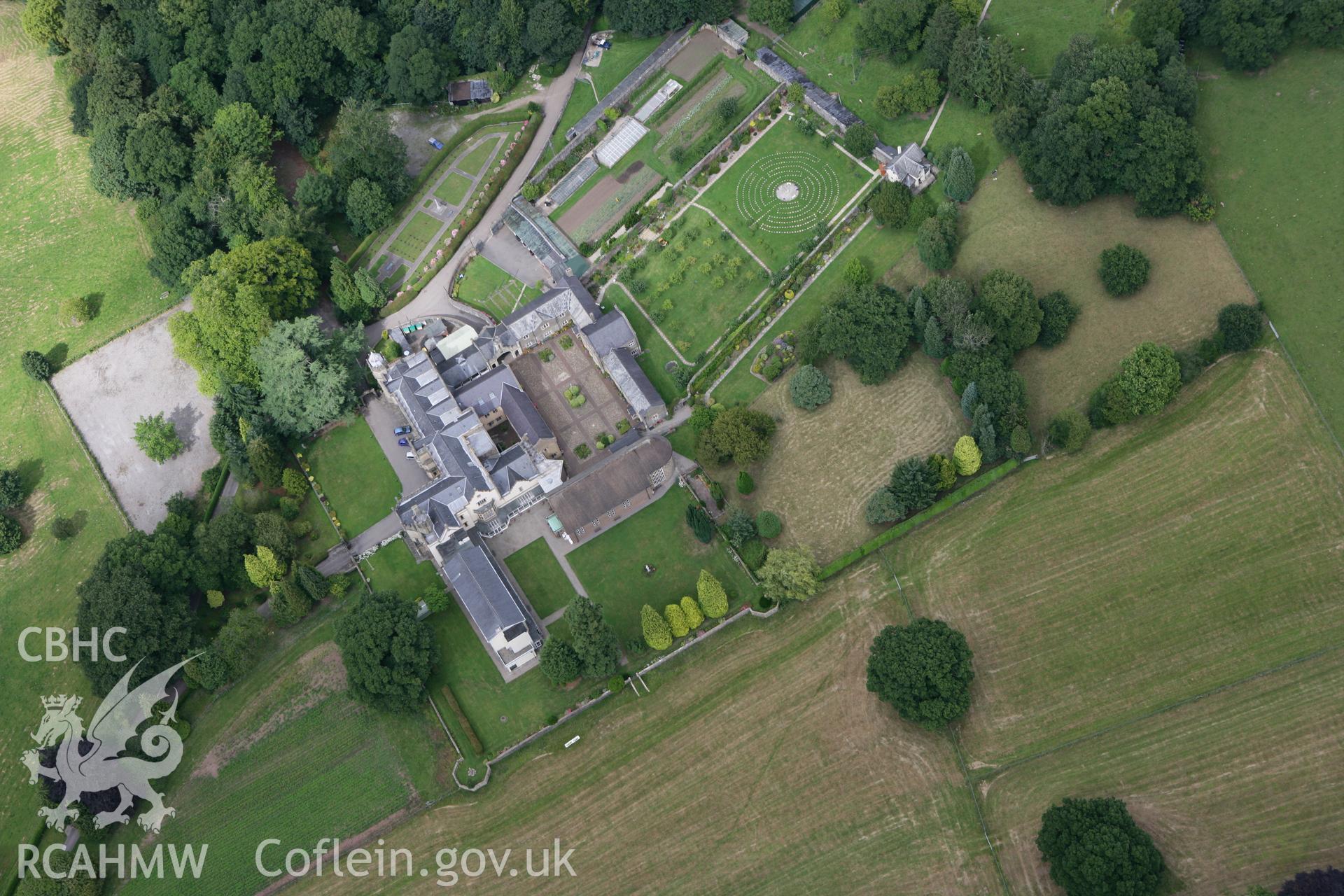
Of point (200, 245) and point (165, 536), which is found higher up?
point (200, 245)

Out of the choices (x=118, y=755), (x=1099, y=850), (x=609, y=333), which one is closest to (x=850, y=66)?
(x=609, y=333)

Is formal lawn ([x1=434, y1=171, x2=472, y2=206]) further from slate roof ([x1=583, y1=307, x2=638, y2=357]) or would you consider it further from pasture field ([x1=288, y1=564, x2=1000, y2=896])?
pasture field ([x1=288, y1=564, x2=1000, y2=896])

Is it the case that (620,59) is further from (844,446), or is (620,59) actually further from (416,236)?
(844,446)

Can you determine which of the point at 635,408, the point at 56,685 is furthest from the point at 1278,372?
the point at 56,685

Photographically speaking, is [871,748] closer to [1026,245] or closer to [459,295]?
[1026,245]

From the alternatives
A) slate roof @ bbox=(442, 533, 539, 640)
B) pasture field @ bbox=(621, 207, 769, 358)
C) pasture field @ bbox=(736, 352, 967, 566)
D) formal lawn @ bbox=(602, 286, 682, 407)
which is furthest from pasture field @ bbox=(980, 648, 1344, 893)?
pasture field @ bbox=(621, 207, 769, 358)

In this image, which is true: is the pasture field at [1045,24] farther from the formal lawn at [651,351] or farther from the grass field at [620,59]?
the formal lawn at [651,351]

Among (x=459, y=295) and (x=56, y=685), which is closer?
(x=56, y=685)
